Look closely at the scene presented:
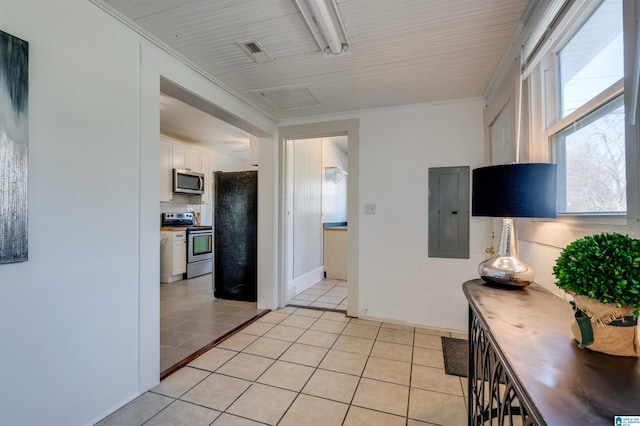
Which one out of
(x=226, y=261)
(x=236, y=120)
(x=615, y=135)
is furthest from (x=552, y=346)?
(x=226, y=261)

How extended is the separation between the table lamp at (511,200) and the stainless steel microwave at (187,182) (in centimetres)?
489

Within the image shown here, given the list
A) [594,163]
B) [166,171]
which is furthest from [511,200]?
[166,171]

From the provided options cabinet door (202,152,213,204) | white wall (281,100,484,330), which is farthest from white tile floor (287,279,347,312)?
cabinet door (202,152,213,204)

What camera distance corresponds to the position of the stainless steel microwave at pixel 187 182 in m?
5.03

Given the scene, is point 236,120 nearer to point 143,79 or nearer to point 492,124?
point 143,79

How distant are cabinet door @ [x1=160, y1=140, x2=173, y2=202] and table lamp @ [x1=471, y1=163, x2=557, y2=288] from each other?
4.87m

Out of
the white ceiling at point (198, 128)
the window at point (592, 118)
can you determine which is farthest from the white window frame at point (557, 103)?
the white ceiling at point (198, 128)

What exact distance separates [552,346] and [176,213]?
5650 mm

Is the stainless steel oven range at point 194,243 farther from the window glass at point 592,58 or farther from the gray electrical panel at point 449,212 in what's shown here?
the window glass at point 592,58

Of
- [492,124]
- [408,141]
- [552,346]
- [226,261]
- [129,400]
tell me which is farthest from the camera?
[226,261]

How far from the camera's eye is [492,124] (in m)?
2.63

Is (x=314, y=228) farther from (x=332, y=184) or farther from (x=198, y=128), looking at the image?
(x=198, y=128)

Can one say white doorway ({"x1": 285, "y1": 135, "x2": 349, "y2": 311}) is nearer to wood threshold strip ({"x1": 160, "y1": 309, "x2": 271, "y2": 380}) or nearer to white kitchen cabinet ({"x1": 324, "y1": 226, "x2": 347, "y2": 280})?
white kitchen cabinet ({"x1": 324, "y1": 226, "x2": 347, "y2": 280})

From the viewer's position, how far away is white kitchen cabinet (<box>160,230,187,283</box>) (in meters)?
4.70
